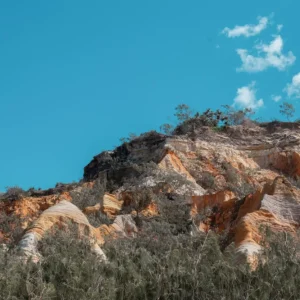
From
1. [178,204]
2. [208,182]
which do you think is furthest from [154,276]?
[208,182]

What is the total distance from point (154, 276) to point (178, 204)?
45.3 ft

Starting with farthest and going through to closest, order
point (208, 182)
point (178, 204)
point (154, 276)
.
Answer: point (208, 182)
point (178, 204)
point (154, 276)

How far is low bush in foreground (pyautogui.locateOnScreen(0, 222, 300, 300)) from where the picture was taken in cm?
1094

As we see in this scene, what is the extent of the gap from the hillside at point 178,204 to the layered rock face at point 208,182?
2.2 inches

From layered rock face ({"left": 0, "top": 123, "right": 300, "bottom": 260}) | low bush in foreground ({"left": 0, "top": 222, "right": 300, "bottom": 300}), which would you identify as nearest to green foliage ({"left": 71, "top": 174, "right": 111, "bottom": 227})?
layered rock face ({"left": 0, "top": 123, "right": 300, "bottom": 260})

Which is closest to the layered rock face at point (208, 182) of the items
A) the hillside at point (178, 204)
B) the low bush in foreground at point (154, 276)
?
the hillside at point (178, 204)

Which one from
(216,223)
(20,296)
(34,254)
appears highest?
(216,223)

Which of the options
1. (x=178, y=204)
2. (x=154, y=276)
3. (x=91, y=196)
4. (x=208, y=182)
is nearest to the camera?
(x=154, y=276)

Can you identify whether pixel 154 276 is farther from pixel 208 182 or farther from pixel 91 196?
pixel 208 182

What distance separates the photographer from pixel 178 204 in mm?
25703

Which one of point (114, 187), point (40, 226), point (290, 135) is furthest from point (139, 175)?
point (40, 226)

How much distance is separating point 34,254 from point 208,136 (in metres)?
26.8

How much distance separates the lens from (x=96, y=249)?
1444cm

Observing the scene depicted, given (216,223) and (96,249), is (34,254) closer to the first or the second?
(96,249)
